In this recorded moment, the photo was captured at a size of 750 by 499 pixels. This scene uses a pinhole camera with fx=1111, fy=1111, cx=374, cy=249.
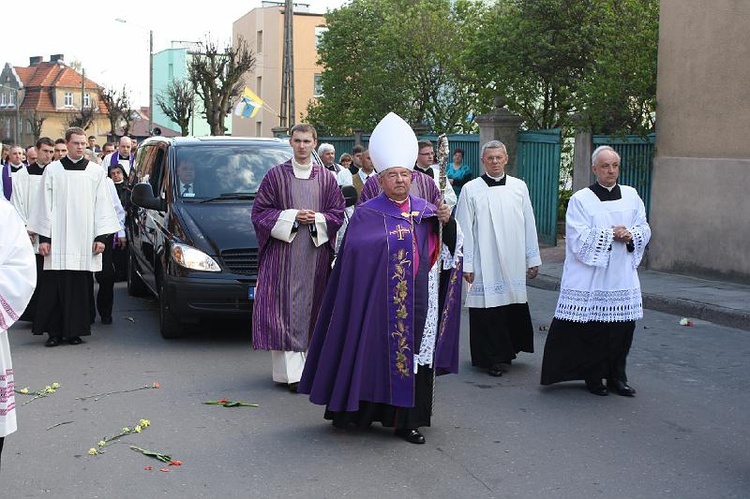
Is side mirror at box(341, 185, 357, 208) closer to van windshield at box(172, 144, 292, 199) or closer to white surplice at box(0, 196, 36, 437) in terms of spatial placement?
van windshield at box(172, 144, 292, 199)

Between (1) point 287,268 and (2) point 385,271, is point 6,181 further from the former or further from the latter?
(2) point 385,271

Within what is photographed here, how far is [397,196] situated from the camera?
21.5ft

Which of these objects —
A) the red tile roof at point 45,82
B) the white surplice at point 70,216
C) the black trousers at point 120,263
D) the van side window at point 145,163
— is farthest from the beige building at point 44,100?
the white surplice at point 70,216

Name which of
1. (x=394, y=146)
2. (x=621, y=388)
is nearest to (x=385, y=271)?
(x=394, y=146)

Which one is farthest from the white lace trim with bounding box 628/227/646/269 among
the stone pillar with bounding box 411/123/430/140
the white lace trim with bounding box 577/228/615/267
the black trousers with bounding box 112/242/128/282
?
the stone pillar with bounding box 411/123/430/140

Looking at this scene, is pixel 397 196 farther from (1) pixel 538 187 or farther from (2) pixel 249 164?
(1) pixel 538 187

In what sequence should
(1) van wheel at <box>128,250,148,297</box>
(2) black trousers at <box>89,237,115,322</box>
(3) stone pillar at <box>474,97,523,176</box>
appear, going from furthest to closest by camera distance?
1. (3) stone pillar at <box>474,97,523,176</box>
2. (1) van wheel at <box>128,250,148,297</box>
3. (2) black trousers at <box>89,237,115,322</box>

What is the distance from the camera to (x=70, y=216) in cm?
1025

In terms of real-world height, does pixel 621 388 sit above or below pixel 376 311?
below

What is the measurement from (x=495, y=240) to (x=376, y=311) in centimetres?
260

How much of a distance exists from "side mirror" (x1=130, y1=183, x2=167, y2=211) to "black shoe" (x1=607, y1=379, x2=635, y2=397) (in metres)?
4.81

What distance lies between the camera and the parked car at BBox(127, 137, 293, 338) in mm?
9867

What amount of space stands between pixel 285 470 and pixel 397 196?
1.72m

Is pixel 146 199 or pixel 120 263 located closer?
pixel 146 199
